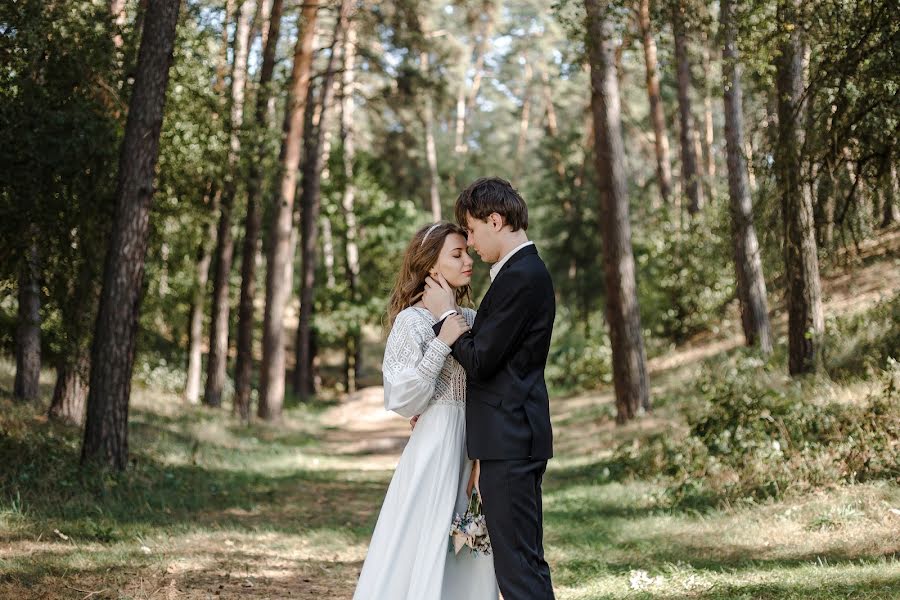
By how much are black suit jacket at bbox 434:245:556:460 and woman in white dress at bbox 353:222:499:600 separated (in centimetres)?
21

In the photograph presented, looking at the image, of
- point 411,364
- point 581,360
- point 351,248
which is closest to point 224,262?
point 581,360

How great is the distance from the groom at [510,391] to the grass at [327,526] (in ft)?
7.70

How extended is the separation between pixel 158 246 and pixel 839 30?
36.5 feet

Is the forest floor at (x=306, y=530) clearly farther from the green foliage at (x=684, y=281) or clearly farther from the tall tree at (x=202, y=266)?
the green foliage at (x=684, y=281)

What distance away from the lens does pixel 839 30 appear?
804 cm

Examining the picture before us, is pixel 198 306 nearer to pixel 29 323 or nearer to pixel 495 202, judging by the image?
pixel 29 323

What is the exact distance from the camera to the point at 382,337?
1413cm

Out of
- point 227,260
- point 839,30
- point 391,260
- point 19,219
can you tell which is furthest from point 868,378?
point 391,260

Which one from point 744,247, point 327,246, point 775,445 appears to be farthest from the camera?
point 327,246

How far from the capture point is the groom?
431 centimetres

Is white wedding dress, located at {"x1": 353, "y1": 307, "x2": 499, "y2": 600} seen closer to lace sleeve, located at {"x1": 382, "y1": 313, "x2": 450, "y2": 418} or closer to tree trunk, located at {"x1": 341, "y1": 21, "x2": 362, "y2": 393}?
lace sleeve, located at {"x1": 382, "y1": 313, "x2": 450, "y2": 418}

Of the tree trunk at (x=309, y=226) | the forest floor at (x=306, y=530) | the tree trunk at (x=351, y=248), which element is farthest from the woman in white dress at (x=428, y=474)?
the tree trunk at (x=351, y=248)

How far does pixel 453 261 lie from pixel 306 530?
5.66 meters

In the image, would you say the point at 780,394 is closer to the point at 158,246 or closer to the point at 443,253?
the point at 443,253
